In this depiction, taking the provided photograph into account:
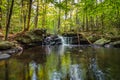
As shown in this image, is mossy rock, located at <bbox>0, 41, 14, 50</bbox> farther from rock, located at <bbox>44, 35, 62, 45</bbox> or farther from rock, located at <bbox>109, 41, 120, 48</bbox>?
rock, located at <bbox>109, 41, 120, 48</bbox>

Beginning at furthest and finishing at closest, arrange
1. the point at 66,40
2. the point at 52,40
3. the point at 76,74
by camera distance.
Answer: the point at 66,40
the point at 52,40
the point at 76,74

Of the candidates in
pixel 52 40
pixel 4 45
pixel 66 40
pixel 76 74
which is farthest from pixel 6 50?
pixel 66 40

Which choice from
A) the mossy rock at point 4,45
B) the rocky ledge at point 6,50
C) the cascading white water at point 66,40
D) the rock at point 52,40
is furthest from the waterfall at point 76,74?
the cascading white water at point 66,40

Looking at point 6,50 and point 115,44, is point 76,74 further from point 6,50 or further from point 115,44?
point 115,44

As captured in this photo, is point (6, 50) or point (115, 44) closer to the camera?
point (6, 50)

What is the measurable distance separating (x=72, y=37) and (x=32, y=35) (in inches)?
467

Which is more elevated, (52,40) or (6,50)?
(6,50)

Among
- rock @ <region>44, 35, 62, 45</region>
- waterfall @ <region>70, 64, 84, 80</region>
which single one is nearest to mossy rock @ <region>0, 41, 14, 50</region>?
waterfall @ <region>70, 64, 84, 80</region>

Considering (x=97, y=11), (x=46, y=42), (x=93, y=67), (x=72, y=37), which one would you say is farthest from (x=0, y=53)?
(x=97, y=11)

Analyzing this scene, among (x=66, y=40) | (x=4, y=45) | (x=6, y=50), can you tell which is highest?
(x=4, y=45)

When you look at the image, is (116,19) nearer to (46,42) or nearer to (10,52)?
(46,42)

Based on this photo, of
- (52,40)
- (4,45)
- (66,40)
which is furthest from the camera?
(66,40)

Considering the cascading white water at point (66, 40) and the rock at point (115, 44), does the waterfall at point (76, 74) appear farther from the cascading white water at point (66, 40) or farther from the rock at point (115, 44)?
the cascading white water at point (66, 40)

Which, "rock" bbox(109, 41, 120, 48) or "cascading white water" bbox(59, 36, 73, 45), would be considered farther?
"cascading white water" bbox(59, 36, 73, 45)
